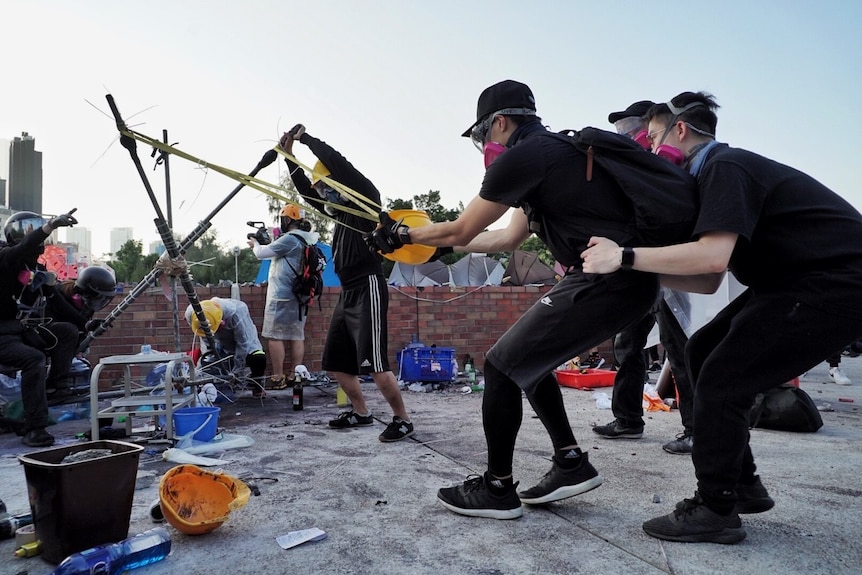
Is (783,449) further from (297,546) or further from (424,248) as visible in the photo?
(297,546)

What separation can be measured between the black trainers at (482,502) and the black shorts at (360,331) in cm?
159

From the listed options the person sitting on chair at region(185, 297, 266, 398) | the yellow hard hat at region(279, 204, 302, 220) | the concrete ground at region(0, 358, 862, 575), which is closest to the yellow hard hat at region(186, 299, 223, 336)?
the person sitting on chair at region(185, 297, 266, 398)

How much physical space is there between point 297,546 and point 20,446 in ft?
9.76

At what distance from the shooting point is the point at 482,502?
2402mm

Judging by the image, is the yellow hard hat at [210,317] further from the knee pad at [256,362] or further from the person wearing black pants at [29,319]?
the person wearing black pants at [29,319]

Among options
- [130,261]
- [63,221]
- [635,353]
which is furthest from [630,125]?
[130,261]

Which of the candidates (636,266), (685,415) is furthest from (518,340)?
(685,415)

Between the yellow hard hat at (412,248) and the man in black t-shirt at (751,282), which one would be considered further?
the yellow hard hat at (412,248)

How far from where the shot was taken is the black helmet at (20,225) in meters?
4.54

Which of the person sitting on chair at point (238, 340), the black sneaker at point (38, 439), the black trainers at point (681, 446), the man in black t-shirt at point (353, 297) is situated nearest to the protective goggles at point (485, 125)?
the man in black t-shirt at point (353, 297)

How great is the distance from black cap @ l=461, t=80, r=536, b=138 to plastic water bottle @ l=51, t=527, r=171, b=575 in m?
2.10

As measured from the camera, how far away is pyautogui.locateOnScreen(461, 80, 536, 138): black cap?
8.25ft

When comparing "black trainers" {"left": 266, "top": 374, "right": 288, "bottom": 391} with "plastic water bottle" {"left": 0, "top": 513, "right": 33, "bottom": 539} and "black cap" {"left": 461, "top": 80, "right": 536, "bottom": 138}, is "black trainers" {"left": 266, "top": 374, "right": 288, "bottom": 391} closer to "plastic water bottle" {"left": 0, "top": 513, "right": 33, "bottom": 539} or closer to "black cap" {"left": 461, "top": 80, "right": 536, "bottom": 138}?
"plastic water bottle" {"left": 0, "top": 513, "right": 33, "bottom": 539}

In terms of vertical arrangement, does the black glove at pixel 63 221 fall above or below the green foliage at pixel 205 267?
below
